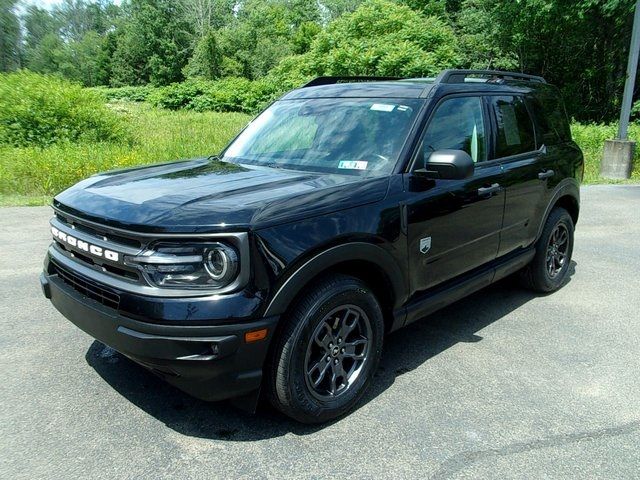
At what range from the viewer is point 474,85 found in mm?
4098

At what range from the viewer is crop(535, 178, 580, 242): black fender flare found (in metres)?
4.86

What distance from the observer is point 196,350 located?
2490mm

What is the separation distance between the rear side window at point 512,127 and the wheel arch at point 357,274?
5.15 feet

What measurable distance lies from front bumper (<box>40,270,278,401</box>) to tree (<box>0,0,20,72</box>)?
82.7 metres

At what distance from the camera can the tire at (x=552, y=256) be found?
4.99 meters

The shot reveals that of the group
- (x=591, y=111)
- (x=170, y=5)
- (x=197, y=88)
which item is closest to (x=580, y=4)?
(x=591, y=111)

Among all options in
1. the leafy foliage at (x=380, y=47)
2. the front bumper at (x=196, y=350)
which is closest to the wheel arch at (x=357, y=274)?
the front bumper at (x=196, y=350)

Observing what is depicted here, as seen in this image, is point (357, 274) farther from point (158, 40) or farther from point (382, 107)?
point (158, 40)

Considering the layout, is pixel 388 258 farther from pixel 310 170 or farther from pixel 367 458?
pixel 367 458

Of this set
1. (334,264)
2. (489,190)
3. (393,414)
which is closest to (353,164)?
(334,264)

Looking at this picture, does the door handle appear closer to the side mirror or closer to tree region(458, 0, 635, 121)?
the side mirror

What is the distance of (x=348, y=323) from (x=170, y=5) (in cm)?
7792

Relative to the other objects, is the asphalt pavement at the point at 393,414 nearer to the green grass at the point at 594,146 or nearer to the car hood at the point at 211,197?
the car hood at the point at 211,197

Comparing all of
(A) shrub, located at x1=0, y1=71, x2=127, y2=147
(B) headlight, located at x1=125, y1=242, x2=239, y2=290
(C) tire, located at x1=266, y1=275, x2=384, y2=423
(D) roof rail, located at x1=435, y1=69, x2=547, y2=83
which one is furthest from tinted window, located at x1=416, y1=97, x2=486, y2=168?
(A) shrub, located at x1=0, y1=71, x2=127, y2=147
